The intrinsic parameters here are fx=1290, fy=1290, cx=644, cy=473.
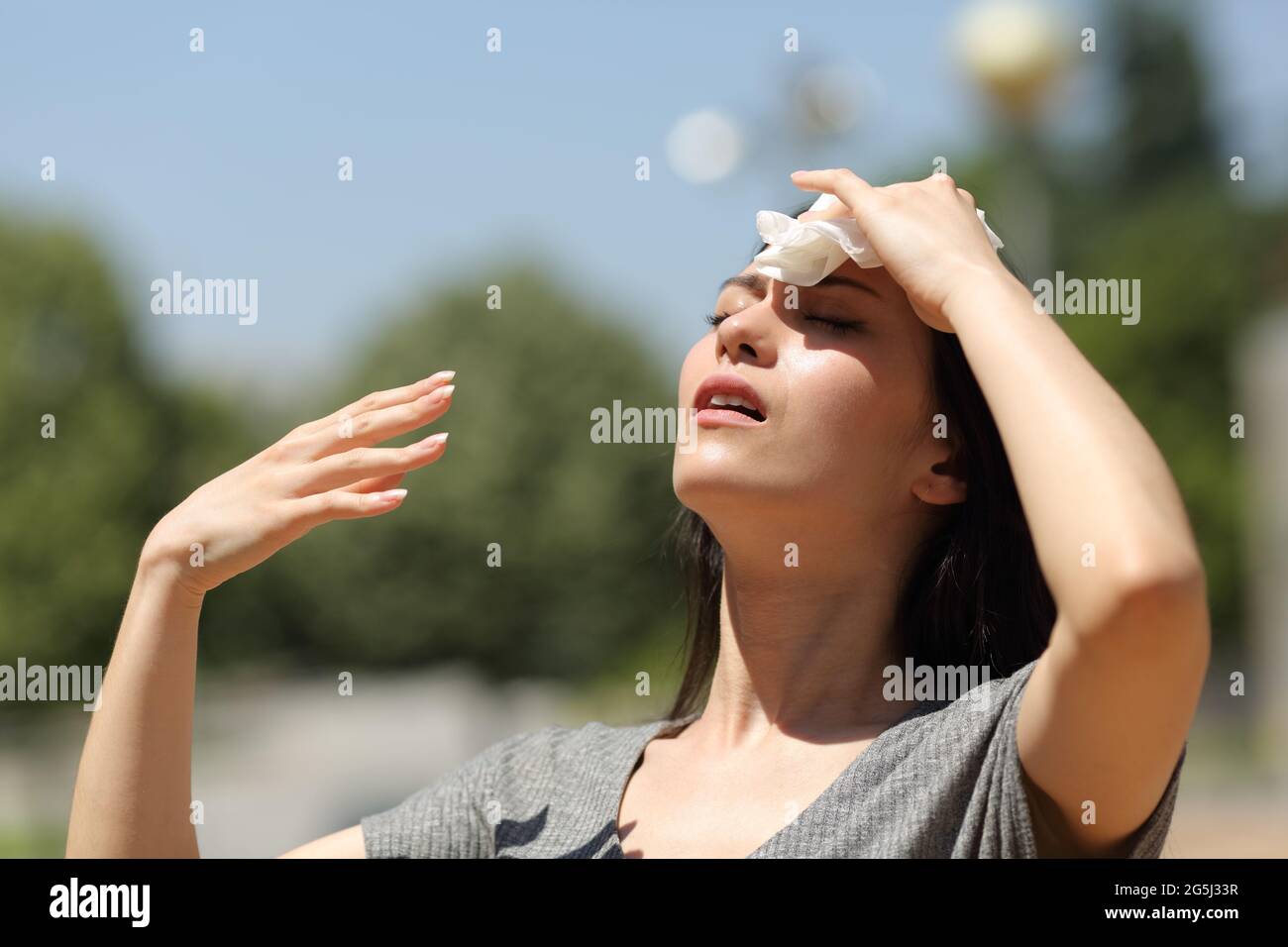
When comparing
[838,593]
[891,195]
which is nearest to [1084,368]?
[891,195]

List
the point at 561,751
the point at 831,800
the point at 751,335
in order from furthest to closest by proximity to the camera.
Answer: the point at 561,751
the point at 751,335
the point at 831,800

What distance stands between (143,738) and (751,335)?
1.37 m

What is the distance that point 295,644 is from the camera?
24.4 meters

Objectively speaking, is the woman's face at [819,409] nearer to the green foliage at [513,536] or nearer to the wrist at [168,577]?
the wrist at [168,577]

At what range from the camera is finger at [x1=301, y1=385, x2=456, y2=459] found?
92.0 inches

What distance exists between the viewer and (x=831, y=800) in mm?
2254

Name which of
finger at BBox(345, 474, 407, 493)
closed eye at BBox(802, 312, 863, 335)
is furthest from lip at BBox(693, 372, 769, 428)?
finger at BBox(345, 474, 407, 493)

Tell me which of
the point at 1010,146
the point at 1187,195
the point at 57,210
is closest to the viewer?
the point at 57,210

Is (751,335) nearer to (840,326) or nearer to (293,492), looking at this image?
(840,326)

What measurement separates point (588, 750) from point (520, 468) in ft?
66.2

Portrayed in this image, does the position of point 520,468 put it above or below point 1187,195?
below

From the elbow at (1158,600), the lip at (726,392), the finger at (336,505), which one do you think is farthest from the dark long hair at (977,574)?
the finger at (336,505)

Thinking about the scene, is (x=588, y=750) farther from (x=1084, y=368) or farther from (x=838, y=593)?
(x=1084, y=368)

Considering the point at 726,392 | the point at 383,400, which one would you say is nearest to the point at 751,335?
the point at 726,392
